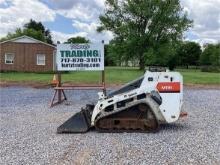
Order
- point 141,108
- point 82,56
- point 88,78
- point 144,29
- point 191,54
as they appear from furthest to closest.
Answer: point 191,54
point 144,29
point 88,78
point 82,56
point 141,108

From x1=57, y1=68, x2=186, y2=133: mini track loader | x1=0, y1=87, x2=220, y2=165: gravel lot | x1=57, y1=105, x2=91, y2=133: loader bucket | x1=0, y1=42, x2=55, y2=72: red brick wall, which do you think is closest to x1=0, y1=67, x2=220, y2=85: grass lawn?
x1=0, y1=42, x2=55, y2=72: red brick wall

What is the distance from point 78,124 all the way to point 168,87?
2053mm

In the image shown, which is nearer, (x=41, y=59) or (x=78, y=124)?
(x=78, y=124)

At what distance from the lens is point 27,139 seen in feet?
27.2

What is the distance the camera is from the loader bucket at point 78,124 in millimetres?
9135

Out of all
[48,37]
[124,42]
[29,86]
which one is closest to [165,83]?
[29,86]

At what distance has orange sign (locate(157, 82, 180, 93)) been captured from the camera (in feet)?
30.9

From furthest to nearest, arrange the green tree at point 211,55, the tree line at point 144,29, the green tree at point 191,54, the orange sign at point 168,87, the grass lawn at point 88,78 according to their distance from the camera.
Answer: the green tree at point 191,54 < the green tree at point 211,55 < the tree line at point 144,29 < the grass lawn at point 88,78 < the orange sign at point 168,87

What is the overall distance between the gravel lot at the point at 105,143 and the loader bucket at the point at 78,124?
0.71ft

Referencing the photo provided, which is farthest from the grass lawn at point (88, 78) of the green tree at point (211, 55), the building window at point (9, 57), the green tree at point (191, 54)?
the green tree at point (191, 54)

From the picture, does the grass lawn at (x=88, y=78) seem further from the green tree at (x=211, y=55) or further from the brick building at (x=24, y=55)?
the green tree at (x=211, y=55)

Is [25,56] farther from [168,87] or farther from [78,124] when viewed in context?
[168,87]

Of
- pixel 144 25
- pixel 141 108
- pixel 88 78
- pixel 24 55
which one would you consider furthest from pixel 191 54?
pixel 141 108

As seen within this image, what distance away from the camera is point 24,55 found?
148ft
